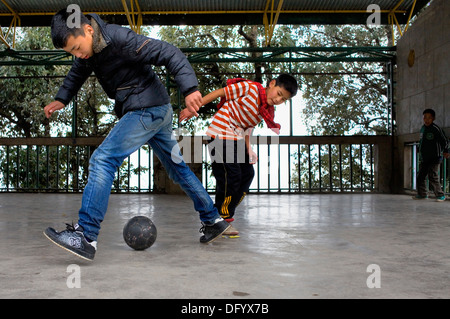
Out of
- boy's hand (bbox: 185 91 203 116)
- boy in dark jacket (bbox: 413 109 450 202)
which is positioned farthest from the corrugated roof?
boy's hand (bbox: 185 91 203 116)

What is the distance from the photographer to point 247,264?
9.36 ft

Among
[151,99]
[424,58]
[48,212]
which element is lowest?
[48,212]

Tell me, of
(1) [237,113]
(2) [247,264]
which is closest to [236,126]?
(1) [237,113]

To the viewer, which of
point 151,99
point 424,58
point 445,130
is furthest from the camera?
point 424,58

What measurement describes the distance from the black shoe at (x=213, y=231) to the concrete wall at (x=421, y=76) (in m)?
6.46

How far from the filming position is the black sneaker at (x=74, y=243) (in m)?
2.78

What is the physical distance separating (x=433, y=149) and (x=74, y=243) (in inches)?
287

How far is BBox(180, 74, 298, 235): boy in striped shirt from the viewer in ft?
13.1

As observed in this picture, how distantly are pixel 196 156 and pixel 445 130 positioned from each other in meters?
4.95

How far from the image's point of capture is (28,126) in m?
16.5

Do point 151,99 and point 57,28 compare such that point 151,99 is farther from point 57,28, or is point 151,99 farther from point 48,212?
point 48,212

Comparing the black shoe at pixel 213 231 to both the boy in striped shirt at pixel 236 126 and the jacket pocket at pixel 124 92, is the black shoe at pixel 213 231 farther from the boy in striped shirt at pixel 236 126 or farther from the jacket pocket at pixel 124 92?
the jacket pocket at pixel 124 92

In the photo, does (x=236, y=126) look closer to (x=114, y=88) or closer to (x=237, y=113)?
(x=237, y=113)
